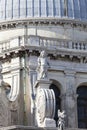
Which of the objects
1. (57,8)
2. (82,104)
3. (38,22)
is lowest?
(82,104)

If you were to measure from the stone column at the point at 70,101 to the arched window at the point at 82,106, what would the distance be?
0.80 metres

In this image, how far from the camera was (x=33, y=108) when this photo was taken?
27.6 m

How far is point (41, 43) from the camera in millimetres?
29906

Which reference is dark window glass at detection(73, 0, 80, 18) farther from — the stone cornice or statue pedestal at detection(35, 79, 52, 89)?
statue pedestal at detection(35, 79, 52, 89)

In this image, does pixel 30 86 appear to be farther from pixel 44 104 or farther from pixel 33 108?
pixel 44 104

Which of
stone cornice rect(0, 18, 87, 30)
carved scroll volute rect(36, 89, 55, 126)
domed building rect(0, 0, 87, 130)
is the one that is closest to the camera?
carved scroll volute rect(36, 89, 55, 126)

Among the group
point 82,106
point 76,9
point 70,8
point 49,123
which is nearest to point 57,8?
point 70,8

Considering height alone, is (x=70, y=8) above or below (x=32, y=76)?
above

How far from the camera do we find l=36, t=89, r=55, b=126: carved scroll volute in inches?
958

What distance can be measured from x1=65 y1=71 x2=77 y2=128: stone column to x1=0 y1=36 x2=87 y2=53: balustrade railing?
194 cm

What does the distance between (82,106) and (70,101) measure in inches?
48.3

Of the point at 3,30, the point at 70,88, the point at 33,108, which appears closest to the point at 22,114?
the point at 33,108

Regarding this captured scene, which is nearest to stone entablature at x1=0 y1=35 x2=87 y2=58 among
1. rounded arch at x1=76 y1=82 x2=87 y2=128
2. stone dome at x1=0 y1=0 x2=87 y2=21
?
rounded arch at x1=76 y1=82 x2=87 y2=128

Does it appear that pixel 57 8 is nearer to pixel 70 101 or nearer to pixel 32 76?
pixel 32 76
